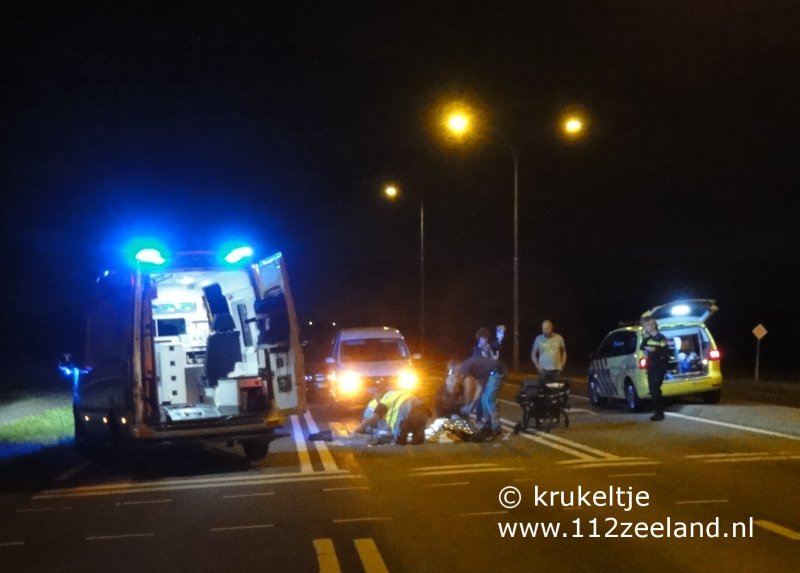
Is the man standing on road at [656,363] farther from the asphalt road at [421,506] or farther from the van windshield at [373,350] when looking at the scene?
the van windshield at [373,350]

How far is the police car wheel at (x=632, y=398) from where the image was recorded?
19.5 meters

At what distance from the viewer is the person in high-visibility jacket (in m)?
14.6

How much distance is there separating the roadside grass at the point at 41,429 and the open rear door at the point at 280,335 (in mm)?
6249

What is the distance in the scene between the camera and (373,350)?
71.5 feet

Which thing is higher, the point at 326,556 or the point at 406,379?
the point at 406,379

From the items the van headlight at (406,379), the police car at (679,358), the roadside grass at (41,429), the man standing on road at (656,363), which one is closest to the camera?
the man standing on road at (656,363)

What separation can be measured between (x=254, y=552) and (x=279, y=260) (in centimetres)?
559

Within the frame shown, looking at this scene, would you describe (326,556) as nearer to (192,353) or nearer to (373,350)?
(192,353)

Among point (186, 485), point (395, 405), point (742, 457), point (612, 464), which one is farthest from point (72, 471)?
point (742, 457)

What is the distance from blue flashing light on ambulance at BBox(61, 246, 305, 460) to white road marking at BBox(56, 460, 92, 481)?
0.46 m

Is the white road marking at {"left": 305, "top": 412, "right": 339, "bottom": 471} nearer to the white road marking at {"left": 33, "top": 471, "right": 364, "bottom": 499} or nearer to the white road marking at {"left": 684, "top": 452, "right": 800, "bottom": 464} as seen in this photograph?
the white road marking at {"left": 33, "top": 471, "right": 364, "bottom": 499}

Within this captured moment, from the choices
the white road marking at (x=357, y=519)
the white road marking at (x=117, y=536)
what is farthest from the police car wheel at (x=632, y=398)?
the white road marking at (x=117, y=536)

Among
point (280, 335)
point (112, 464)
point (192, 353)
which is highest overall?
point (280, 335)

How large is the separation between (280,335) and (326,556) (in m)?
5.62
